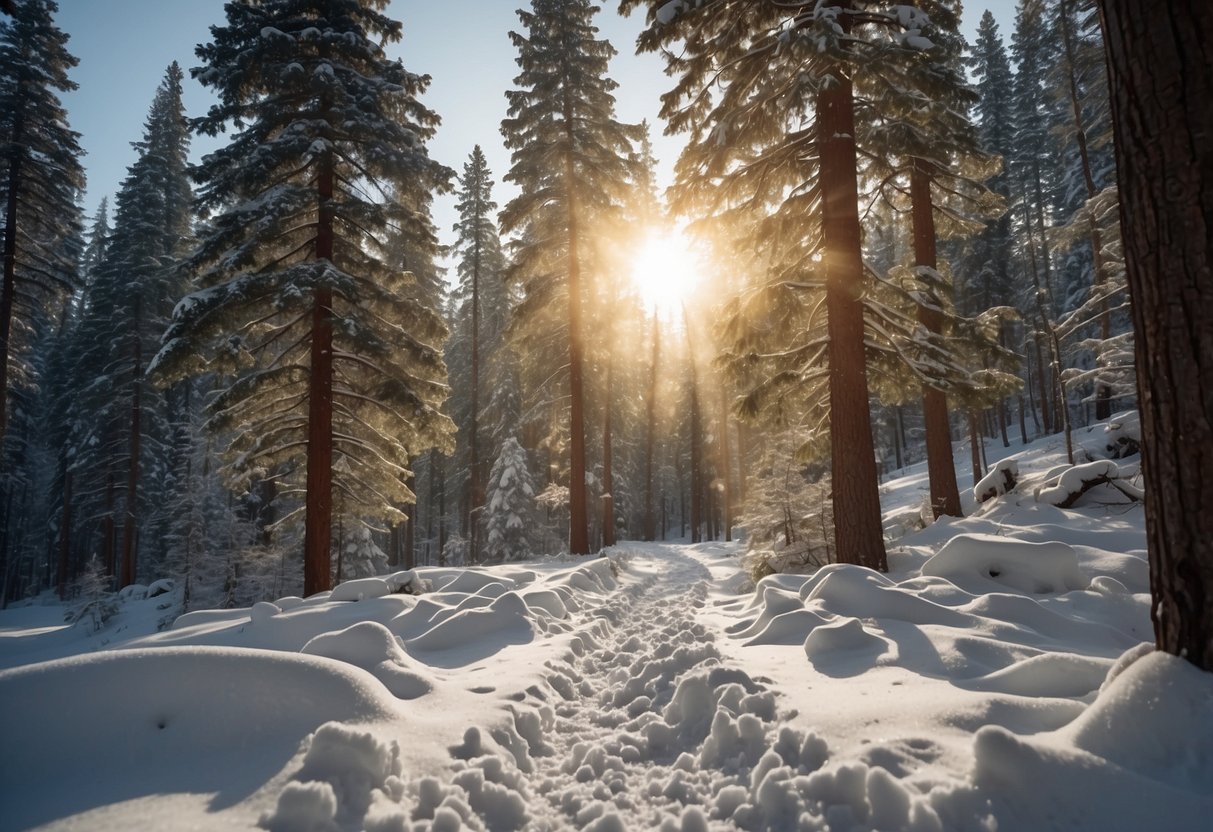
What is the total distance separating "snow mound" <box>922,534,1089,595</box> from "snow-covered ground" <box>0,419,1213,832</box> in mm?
57

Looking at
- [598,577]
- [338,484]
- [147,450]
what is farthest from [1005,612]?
[147,450]

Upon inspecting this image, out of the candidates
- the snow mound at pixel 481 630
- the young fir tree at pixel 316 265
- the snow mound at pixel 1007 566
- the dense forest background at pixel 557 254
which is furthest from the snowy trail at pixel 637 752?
the young fir tree at pixel 316 265

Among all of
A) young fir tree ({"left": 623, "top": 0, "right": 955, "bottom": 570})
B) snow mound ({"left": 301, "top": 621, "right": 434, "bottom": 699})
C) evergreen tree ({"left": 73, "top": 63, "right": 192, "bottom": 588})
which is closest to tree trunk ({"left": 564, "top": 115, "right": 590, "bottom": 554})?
young fir tree ({"left": 623, "top": 0, "right": 955, "bottom": 570})

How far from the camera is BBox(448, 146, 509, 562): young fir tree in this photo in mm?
25916

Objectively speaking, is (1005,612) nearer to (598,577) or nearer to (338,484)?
(598,577)

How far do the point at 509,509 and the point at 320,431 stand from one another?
16130 millimetres

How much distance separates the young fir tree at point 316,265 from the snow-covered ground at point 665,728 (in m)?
5.27

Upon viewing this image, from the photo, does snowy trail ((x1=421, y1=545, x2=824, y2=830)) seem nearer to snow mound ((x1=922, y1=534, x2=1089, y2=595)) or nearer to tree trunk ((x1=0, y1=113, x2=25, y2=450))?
snow mound ((x1=922, y1=534, x2=1089, y2=595))

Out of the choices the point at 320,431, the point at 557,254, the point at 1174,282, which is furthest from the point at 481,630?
the point at 557,254

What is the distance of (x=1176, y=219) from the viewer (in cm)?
232

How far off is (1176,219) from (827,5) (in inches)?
251

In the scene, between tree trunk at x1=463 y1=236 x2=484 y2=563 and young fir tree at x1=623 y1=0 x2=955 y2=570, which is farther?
tree trunk at x1=463 y1=236 x2=484 y2=563

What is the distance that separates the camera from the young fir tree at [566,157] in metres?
15.5

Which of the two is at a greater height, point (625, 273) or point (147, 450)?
point (625, 273)
